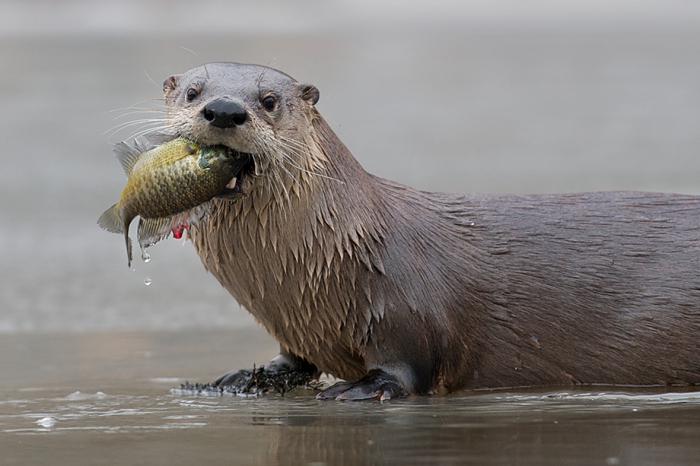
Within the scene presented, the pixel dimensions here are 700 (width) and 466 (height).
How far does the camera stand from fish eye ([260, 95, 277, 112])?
4523 millimetres

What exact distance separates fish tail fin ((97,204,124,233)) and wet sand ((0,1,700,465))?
0.50 meters

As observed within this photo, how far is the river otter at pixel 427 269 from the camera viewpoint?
459 centimetres

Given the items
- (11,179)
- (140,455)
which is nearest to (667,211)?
(140,455)

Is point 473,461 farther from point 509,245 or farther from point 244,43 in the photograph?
point 244,43

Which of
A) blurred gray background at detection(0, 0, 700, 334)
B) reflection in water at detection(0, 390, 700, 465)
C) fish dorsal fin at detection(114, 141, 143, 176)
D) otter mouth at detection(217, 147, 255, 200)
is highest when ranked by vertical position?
blurred gray background at detection(0, 0, 700, 334)

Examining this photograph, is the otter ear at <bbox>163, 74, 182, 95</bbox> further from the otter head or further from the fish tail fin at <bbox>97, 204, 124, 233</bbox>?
the fish tail fin at <bbox>97, 204, 124, 233</bbox>

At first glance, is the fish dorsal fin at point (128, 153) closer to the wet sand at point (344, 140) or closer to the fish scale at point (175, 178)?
the fish scale at point (175, 178)

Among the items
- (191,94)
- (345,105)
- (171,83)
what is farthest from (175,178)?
(345,105)

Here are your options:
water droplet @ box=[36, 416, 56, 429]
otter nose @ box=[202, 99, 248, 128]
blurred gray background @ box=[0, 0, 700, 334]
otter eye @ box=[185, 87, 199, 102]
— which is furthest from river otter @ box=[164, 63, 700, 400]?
blurred gray background @ box=[0, 0, 700, 334]

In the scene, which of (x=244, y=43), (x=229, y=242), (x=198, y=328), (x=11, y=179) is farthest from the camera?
(x=244, y=43)

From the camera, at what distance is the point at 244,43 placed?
13.8m

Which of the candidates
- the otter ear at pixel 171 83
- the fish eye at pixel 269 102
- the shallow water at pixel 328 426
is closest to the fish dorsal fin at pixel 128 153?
the otter ear at pixel 171 83

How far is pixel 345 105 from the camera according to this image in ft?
36.4

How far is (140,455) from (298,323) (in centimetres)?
123
